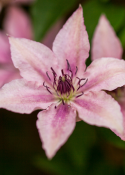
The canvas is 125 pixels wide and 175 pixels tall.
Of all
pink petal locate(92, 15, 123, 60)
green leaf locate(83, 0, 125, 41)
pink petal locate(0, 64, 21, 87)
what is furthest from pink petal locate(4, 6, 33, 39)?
pink petal locate(92, 15, 123, 60)

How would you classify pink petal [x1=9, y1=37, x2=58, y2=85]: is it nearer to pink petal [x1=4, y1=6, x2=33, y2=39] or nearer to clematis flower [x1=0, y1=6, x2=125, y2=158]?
clematis flower [x1=0, y1=6, x2=125, y2=158]

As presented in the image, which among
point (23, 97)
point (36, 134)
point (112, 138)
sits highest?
point (23, 97)

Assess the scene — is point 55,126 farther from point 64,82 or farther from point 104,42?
point 104,42

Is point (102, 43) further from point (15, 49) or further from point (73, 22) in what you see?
point (15, 49)

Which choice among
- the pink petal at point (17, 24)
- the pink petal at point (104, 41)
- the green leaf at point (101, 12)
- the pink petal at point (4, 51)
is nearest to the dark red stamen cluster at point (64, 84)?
the pink petal at point (104, 41)

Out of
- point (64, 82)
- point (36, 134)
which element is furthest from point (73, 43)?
point (36, 134)

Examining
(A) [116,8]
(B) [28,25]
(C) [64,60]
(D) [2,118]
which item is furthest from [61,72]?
(D) [2,118]
